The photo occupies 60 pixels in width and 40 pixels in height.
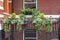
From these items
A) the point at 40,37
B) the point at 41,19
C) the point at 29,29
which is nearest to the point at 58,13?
the point at 40,37

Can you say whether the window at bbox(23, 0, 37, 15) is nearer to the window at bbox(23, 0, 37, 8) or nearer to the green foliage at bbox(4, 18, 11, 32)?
the window at bbox(23, 0, 37, 8)

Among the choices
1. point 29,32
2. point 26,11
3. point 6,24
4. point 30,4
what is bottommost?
point 29,32

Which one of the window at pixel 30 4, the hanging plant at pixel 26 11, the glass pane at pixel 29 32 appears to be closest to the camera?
the glass pane at pixel 29 32

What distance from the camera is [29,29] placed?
10375mm

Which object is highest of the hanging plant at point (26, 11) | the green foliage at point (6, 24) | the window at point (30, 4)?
the window at point (30, 4)

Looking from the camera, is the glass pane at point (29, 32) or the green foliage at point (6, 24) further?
the glass pane at point (29, 32)

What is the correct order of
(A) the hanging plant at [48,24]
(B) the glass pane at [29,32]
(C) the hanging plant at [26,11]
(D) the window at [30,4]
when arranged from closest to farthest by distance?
1. (A) the hanging plant at [48,24]
2. (B) the glass pane at [29,32]
3. (C) the hanging plant at [26,11]
4. (D) the window at [30,4]

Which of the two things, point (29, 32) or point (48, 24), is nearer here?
point (48, 24)

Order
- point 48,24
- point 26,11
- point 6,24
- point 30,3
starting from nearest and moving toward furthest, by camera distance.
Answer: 1. point 48,24
2. point 6,24
3. point 26,11
4. point 30,3

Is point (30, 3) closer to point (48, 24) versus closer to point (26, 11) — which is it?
point (26, 11)

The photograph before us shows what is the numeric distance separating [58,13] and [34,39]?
2151 millimetres

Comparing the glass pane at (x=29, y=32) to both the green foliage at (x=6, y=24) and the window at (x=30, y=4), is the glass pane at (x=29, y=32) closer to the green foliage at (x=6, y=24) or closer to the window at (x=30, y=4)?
the green foliage at (x=6, y=24)

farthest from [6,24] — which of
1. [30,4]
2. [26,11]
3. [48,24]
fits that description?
→ [30,4]

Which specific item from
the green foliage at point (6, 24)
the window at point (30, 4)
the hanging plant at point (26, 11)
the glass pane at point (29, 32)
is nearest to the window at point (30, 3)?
the window at point (30, 4)
